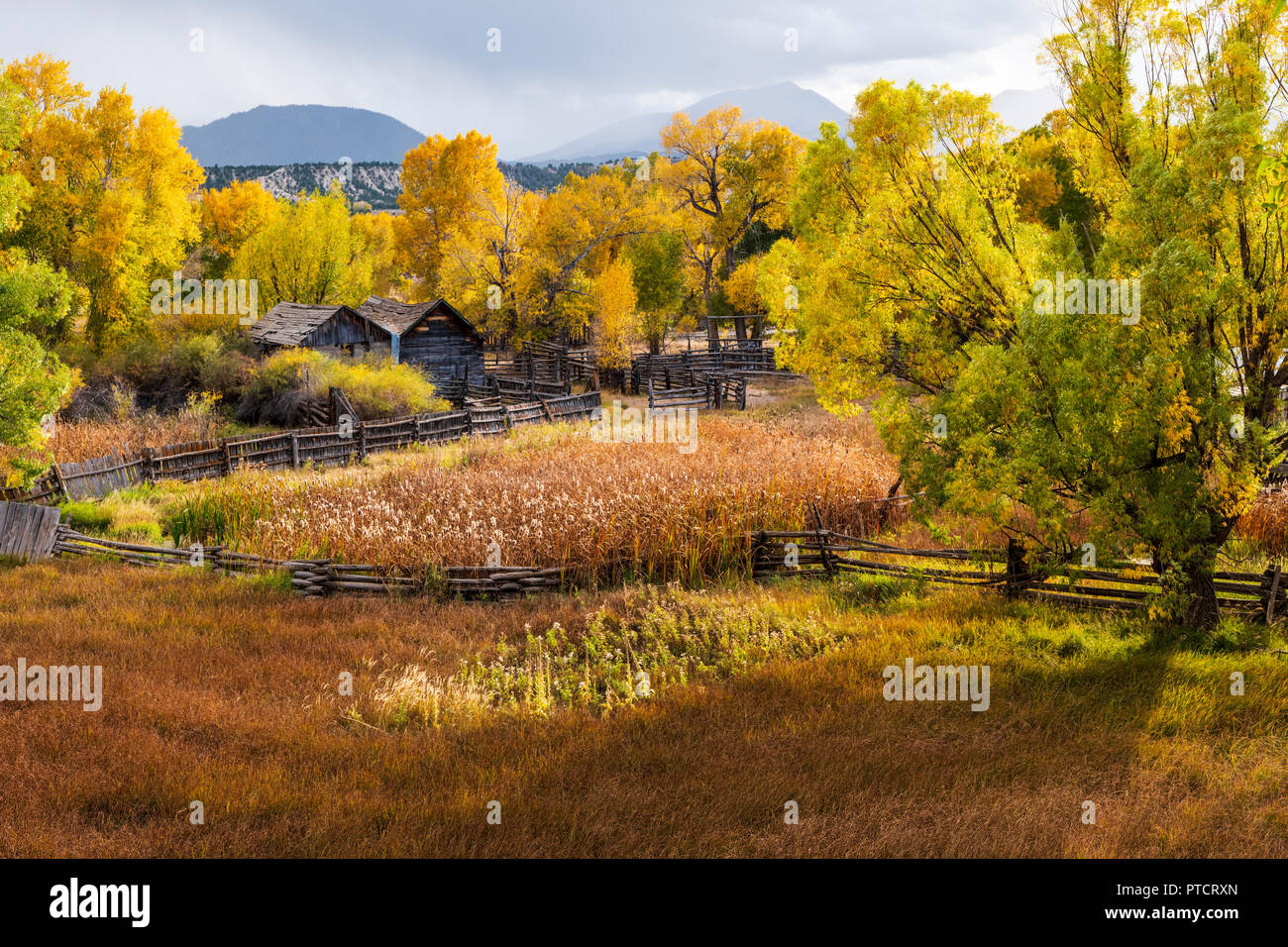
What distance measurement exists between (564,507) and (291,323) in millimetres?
24718

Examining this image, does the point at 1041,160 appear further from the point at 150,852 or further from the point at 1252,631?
the point at 150,852

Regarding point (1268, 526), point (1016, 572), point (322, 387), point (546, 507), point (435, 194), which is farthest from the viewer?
point (435, 194)

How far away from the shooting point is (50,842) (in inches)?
204

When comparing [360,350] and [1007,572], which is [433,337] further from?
[1007,572]

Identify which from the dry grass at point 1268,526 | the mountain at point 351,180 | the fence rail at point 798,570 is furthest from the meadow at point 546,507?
the mountain at point 351,180

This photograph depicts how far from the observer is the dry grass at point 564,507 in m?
13.0

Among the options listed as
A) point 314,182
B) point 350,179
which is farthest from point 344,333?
point 350,179

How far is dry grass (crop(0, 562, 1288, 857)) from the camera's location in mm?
5344

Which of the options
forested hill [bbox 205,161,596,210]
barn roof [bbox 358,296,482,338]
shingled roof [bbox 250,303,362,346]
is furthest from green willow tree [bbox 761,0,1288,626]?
forested hill [bbox 205,161,596,210]

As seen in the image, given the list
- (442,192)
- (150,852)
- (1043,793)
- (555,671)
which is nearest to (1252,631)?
(1043,793)

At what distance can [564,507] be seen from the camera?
13.9 metres

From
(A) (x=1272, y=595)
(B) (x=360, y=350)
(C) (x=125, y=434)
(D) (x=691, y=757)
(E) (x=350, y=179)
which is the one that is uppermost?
(E) (x=350, y=179)

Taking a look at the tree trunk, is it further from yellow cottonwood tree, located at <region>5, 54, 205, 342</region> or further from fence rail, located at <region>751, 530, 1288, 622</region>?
yellow cottonwood tree, located at <region>5, 54, 205, 342</region>

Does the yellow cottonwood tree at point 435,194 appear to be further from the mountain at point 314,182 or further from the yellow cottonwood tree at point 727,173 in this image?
the mountain at point 314,182
